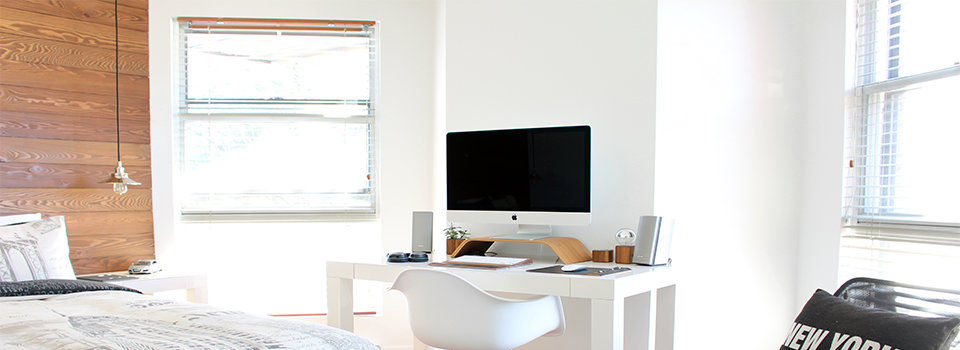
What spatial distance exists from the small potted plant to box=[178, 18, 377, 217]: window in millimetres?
798

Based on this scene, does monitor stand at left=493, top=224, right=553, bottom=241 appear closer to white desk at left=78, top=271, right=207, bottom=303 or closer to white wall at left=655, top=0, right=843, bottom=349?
white wall at left=655, top=0, right=843, bottom=349

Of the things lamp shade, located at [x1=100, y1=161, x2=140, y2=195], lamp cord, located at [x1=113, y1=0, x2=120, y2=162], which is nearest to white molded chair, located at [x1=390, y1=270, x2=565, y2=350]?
lamp shade, located at [x1=100, y1=161, x2=140, y2=195]

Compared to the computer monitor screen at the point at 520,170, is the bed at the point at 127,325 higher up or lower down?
lower down

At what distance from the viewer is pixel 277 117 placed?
3826 millimetres

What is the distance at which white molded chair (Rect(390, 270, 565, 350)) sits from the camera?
2.26 m

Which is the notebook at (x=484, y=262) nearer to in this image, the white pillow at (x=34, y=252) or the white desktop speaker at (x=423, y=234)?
the white desktop speaker at (x=423, y=234)

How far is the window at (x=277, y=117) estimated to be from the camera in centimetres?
380

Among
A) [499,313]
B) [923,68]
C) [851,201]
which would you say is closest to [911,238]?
[851,201]

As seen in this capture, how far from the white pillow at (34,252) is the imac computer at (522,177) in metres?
1.73

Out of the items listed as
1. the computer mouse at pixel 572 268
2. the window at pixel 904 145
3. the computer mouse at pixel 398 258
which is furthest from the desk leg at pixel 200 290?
the window at pixel 904 145

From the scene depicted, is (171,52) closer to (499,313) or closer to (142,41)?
(142,41)

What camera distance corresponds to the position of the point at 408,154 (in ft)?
12.6

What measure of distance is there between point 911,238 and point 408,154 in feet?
8.24

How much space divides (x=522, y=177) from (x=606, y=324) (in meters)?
0.86
